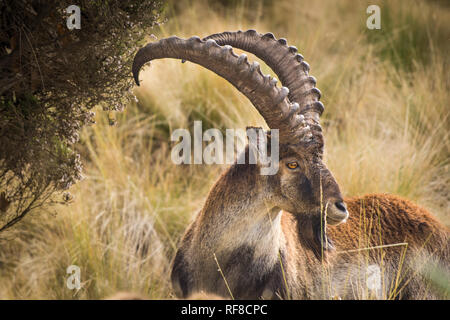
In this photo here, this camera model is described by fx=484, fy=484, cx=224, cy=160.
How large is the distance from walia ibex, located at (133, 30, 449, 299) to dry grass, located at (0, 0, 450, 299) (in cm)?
122

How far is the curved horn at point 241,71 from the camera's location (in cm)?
331

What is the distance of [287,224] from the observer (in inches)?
159

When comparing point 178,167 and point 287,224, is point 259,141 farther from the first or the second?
point 178,167

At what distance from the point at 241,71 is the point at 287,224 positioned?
54.9 inches

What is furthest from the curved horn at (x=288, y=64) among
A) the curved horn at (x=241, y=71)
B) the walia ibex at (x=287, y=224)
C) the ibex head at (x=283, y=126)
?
the curved horn at (x=241, y=71)

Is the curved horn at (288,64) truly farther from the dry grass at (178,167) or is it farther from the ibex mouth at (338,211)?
the dry grass at (178,167)

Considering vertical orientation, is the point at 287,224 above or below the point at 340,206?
below

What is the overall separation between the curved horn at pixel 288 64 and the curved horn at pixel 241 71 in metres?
0.37

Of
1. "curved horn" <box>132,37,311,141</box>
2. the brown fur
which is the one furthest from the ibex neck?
"curved horn" <box>132,37,311,141</box>

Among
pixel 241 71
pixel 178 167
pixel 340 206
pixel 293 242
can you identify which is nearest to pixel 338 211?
pixel 340 206

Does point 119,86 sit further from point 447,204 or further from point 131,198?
point 447,204

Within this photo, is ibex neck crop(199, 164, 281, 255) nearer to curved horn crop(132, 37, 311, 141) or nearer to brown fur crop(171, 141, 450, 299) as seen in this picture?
brown fur crop(171, 141, 450, 299)

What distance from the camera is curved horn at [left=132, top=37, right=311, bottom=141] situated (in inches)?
130
